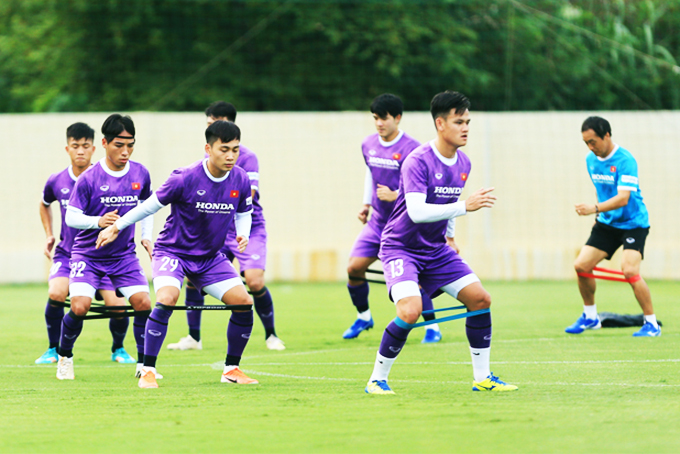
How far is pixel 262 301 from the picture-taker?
959 cm

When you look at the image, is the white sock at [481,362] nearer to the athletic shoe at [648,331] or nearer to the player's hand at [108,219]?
the player's hand at [108,219]

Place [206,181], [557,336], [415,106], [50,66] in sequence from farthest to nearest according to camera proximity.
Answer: [50,66] < [415,106] < [557,336] < [206,181]

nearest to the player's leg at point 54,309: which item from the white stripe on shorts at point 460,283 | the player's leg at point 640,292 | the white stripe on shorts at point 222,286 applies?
the white stripe on shorts at point 222,286

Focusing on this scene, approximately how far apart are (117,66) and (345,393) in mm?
18519

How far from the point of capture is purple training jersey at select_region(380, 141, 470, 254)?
6.49 metres

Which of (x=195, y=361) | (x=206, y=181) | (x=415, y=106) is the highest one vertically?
(x=415, y=106)

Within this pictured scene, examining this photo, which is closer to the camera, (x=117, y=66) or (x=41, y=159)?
(x=41, y=159)

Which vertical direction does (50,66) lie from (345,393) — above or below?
above

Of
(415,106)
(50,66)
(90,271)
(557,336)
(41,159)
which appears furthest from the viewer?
(50,66)

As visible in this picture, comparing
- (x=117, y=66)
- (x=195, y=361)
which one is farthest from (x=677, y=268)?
(x=117, y=66)

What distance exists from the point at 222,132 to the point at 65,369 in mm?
2356

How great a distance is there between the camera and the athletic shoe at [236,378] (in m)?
7.11

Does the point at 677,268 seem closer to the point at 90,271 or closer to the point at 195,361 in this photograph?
the point at 195,361

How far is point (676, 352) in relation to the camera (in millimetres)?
8383
